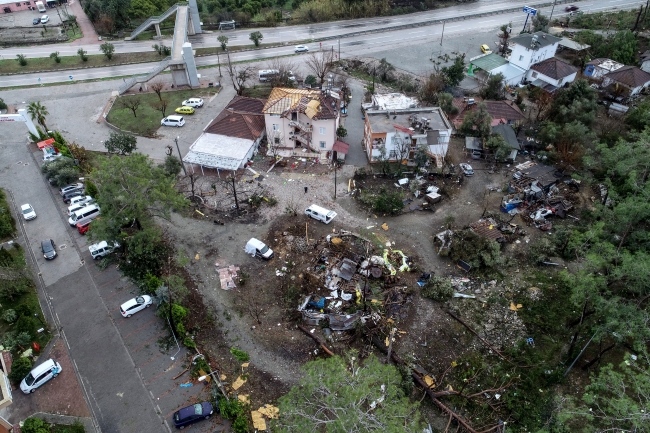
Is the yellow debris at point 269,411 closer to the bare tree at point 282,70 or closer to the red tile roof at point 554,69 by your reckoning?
the bare tree at point 282,70

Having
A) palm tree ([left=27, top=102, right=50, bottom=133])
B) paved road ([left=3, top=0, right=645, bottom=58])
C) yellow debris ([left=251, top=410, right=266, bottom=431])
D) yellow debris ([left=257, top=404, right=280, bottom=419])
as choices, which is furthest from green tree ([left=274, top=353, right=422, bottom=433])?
paved road ([left=3, top=0, right=645, bottom=58])

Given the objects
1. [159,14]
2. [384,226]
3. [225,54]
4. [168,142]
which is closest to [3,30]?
[159,14]

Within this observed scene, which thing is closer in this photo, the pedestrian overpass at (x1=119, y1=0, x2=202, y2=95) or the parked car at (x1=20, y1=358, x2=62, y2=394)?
the parked car at (x1=20, y1=358, x2=62, y2=394)

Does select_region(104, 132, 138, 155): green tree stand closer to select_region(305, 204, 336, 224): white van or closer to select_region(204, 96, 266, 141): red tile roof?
select_region(204, 96, 266, 141): red tile roof

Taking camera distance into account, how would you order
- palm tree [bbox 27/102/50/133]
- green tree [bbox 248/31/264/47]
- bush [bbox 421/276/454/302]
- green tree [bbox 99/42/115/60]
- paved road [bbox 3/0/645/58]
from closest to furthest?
bush [bbox 421/276/454/302] < palm tree [bbox 27/102/50/133] < green tree [bbox 99/42/115/60] < green tree [bbox 248/31/264/47] < paved road [bbox 3/0/645/58]

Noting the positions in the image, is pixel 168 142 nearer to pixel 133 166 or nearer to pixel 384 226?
pixel 133 166

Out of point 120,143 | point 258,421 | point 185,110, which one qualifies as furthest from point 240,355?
point 185,110
